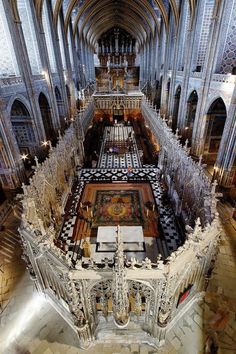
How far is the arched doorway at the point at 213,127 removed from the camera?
13.5m

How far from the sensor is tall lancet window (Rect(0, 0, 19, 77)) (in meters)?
10.8

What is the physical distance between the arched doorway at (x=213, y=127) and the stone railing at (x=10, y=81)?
12411 millimetres

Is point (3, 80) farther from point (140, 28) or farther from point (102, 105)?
point (140, 28)

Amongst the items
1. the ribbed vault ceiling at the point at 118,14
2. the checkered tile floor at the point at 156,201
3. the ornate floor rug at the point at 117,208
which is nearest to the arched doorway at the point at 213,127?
the checkered tile floor at the point at 156,201

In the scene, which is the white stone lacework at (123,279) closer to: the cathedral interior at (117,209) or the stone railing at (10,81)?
the cathedral interior at (117,209)

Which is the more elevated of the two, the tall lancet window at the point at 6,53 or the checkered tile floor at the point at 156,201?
the tall lancet window at the point at 6,53

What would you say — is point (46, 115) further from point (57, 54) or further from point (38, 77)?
point (57, 54)

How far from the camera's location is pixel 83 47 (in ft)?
95.0

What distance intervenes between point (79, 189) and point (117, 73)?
31.8m

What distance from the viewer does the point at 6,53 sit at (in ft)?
37.9

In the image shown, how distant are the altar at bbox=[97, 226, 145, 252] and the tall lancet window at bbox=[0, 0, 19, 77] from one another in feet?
36.4

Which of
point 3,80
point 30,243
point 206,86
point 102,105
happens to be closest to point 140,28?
point 102,105

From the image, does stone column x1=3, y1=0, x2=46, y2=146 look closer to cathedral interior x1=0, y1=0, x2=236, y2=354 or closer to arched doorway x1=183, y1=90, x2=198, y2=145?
cathedral interior x1=0, y1=0, x2=236, y2=354

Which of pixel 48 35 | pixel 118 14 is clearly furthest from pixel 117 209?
pixel 118 14
